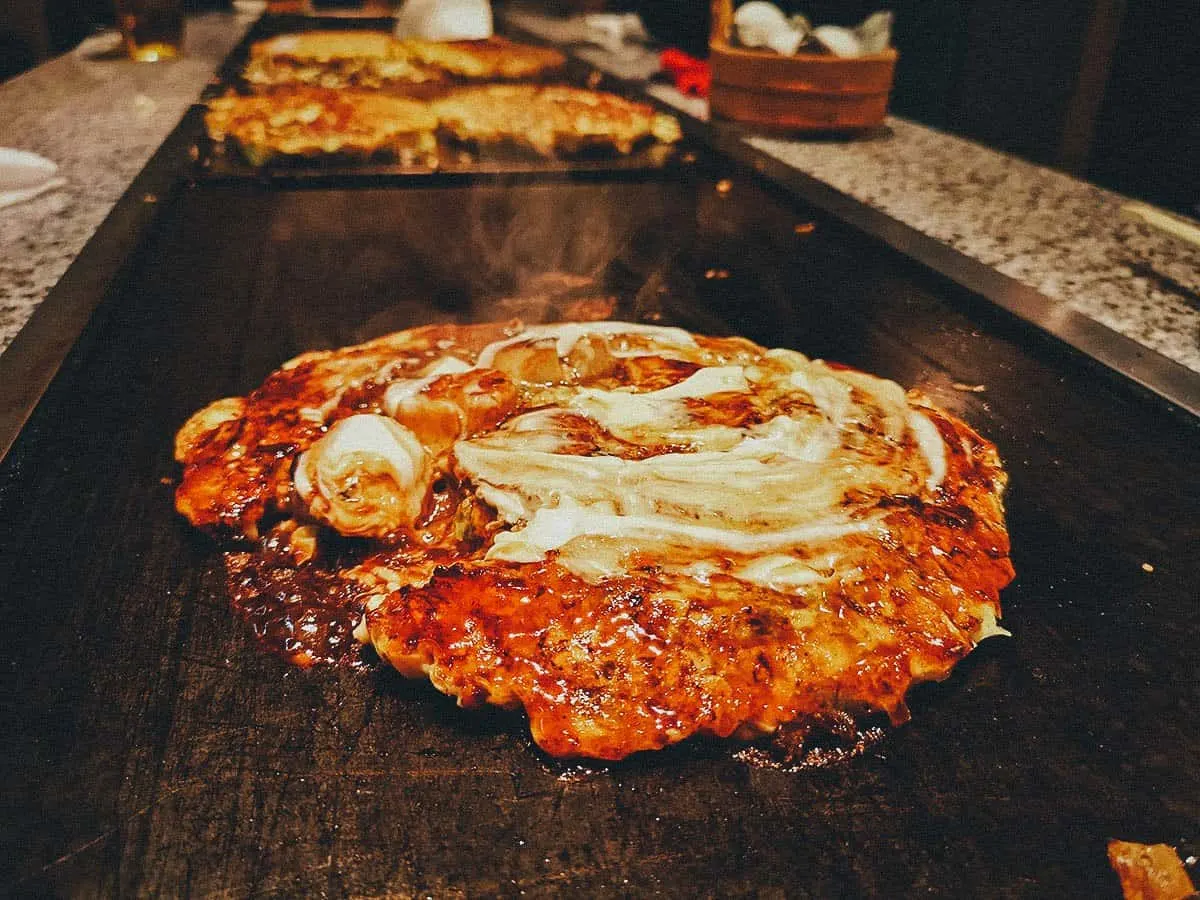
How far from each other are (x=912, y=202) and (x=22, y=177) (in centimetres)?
341

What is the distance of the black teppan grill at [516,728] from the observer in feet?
3.42

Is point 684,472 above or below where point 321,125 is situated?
below

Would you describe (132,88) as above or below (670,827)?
above

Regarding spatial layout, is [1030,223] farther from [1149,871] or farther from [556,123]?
[1149,871]

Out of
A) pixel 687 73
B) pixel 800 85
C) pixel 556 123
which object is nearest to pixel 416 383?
pixel 556 123

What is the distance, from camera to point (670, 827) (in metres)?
Answer: 1.09

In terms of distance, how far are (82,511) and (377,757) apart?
891 mm

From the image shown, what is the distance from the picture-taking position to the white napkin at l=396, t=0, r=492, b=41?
19.3ft

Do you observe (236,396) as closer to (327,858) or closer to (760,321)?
(327,858)

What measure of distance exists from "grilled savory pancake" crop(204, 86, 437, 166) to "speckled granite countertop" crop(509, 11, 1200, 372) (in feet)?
5.75

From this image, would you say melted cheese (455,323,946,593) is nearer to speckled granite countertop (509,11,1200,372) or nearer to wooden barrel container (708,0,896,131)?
speckled granite countertop (509,11,1200,372)

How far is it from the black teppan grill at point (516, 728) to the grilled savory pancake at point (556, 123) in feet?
6.85

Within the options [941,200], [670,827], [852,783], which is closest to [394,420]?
[670,827]

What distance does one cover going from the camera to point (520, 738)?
3.97ft
